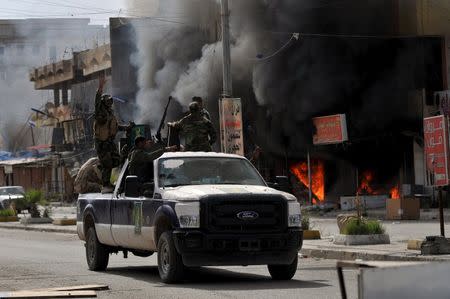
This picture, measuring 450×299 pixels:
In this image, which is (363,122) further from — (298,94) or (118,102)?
(118,102)

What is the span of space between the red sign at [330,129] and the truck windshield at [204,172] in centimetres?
2594

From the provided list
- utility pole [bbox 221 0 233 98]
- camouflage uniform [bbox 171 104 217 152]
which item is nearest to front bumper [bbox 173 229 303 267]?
camouflage uniform [bbox 171 104 217 152]

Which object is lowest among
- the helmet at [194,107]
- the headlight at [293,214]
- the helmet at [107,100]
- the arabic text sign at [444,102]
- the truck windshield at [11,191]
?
the truck windshield at [11,191]

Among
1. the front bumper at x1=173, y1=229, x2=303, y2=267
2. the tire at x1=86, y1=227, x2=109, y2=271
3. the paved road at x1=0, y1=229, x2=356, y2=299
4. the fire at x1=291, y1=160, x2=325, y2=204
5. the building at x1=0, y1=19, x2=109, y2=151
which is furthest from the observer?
the building at x1=0, y1=19, x2=109, y2=151

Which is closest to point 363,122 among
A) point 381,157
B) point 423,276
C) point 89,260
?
point 381,157

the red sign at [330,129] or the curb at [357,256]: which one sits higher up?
the red sign at [330,129]

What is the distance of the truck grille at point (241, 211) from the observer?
12484mm

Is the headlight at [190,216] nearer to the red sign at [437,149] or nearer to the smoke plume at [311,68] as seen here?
the red sign at [437,149]

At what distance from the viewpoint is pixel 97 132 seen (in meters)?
18.3

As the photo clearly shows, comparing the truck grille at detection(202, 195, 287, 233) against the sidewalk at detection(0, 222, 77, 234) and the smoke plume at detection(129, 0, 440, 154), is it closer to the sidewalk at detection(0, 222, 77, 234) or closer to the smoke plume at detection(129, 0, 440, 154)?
the sidewalk at detection(0, 222, 77, 234)

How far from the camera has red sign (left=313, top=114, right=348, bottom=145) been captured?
39.7 meters

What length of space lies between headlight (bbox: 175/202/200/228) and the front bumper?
0.30 feet

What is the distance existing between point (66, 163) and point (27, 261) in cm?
5126

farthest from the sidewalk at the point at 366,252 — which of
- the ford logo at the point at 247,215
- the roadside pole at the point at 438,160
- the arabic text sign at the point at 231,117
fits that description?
the arabic text sign at the point at 231,117
